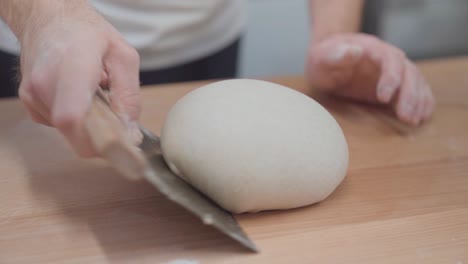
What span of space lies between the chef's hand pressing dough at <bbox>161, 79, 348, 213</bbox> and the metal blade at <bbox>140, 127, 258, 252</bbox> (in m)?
0.01

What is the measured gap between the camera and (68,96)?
21.0 inches

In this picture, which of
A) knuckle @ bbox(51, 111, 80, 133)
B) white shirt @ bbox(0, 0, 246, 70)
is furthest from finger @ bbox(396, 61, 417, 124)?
knuckle @ bbox(51, 111, 80, 133)

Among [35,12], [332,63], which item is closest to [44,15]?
[35,12]

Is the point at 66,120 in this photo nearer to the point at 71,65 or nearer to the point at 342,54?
the point at 71,65

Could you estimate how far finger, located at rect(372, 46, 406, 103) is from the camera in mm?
922

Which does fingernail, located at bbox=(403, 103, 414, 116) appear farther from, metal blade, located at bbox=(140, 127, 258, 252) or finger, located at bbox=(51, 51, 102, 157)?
finger, located at bbox=(51, 51, 102, 157)

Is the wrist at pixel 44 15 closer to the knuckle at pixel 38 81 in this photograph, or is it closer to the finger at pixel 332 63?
the knuckle at pixel 38 81

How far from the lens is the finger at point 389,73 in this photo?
92 cm

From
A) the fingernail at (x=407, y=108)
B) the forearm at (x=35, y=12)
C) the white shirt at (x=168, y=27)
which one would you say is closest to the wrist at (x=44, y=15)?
the forearm at (x=35, y=12)

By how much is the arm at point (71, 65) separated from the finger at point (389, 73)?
441 millimetres

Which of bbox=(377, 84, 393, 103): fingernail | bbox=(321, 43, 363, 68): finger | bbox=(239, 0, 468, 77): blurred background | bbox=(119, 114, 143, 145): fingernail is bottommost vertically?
bbox=(239, 0, 468, 77): blurred background

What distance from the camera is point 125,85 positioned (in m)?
0.66

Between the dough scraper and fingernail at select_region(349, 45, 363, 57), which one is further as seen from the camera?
fingernail at select_region(349, 45, 363, 57)

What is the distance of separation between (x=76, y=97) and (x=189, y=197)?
160 millimetres
